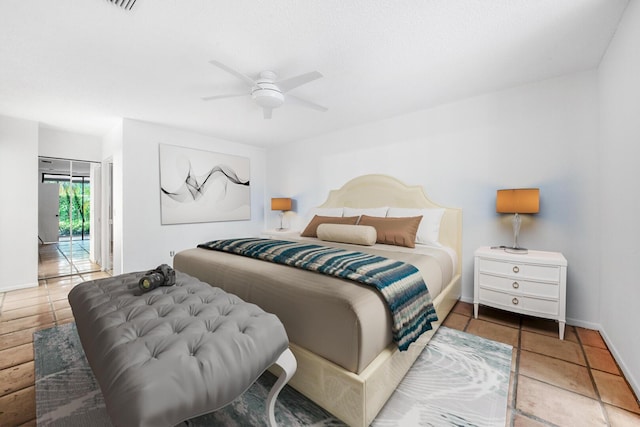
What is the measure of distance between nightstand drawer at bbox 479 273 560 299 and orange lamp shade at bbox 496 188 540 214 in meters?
0.64

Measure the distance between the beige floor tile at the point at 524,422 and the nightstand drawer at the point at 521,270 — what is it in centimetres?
126

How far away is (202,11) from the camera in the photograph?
172 centimetres

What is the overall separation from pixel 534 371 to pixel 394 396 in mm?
1035

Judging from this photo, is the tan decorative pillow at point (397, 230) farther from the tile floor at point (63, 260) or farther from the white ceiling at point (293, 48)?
the tile floor at point (63, 260)

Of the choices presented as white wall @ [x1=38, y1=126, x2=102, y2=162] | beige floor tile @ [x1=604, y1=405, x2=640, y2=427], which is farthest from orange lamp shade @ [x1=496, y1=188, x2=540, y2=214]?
white wall @ [x1=38, y1=126, x2=102, y2=162]

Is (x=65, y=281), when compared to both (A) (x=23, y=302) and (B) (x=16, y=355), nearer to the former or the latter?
(A) (x=23, y=302)

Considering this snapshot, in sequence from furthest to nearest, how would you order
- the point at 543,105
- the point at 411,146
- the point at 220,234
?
the point at 220,234, the point at 411,146, the point at 543,105

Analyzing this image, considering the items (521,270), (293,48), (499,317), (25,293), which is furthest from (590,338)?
(25,293)

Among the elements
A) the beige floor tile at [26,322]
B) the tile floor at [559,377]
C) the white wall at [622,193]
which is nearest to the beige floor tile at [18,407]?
the beige floor tile at [26,322]

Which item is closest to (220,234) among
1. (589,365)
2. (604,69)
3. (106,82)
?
(106,82)

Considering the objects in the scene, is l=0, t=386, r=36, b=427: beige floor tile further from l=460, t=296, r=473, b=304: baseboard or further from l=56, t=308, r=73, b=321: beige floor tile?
l=460, t=296, r=473, b=304: baseboard

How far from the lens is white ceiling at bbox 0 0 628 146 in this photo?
1.71 metres

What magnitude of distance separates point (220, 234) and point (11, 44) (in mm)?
3353

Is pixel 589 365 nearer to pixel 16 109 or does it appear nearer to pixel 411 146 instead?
pixel 411 146
